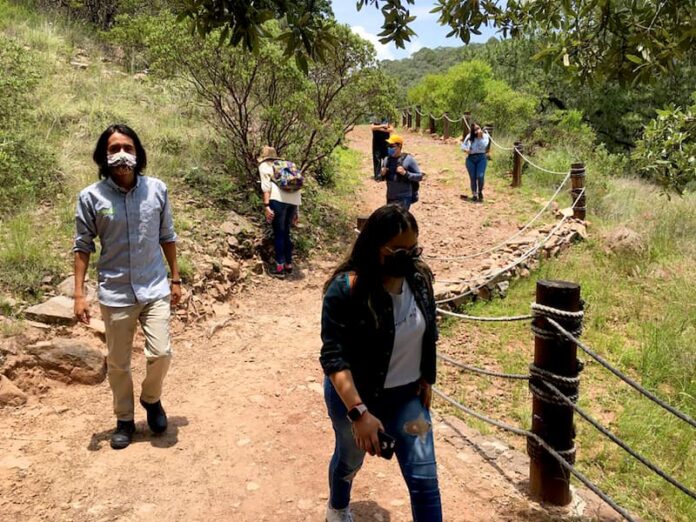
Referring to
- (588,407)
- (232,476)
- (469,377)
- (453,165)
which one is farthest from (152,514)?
(453,165)

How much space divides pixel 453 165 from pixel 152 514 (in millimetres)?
12348

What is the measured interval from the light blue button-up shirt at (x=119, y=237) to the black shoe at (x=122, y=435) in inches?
31.5

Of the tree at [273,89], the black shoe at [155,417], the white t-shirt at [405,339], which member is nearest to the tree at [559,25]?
the white t-shirt at [405,339]

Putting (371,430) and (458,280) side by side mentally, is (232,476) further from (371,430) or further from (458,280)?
(458,280)

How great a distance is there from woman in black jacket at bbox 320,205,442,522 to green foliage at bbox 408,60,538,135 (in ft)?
50.6

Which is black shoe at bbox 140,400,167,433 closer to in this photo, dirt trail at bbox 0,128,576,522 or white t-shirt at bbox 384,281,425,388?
dirt trail at bbox 0,128,576,522

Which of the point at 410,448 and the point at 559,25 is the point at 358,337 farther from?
the point at 559,25

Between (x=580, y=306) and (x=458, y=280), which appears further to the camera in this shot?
(x=458, y=280)

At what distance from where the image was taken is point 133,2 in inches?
516

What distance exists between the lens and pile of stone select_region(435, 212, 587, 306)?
6094 millimetres

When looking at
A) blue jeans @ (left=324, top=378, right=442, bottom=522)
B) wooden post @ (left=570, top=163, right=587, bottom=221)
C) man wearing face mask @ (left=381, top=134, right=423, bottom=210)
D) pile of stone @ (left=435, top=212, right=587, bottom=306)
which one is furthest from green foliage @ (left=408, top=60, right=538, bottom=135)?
blue jeans @ (left=324, top=378, right=442, bottom=522)

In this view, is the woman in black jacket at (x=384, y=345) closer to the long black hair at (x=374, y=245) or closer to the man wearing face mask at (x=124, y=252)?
the long black hair at (x=374, y=245)

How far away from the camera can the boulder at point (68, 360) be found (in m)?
4.02

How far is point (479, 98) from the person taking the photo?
19422 millimetres
